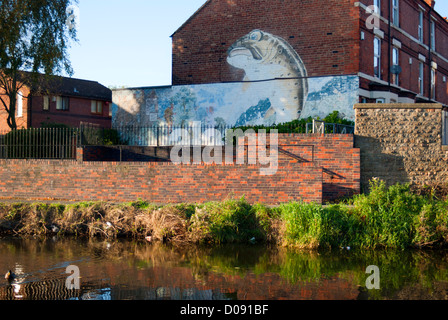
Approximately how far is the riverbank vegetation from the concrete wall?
2.59 metres

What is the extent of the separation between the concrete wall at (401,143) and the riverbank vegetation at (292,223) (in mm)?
2591

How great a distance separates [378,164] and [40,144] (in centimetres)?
1183

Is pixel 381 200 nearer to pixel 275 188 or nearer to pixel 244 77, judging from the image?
pixel 275 188

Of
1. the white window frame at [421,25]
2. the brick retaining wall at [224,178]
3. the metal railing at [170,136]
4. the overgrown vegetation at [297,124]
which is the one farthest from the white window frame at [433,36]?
the brick retaining wall at [224,178]

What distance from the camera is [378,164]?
1486cm

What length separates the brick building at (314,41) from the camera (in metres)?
21.6

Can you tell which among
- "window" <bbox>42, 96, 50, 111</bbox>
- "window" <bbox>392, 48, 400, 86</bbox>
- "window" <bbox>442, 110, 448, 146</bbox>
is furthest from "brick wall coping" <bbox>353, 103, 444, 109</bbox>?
"window" <bbox>42, 96, 50, 111</bbox>

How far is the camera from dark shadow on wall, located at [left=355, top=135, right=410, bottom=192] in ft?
48.6

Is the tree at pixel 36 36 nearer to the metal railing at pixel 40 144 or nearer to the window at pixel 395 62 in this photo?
the metal railing at pixel 40 144

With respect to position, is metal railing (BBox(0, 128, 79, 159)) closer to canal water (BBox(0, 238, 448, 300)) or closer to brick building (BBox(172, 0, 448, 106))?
canal water (BBox(0, 238, 448, 300))

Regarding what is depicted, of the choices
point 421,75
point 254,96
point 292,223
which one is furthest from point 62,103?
point 292,223

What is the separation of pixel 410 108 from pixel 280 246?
6.53 m

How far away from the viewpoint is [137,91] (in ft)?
82.9

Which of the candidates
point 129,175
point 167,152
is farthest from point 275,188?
point 167,152
